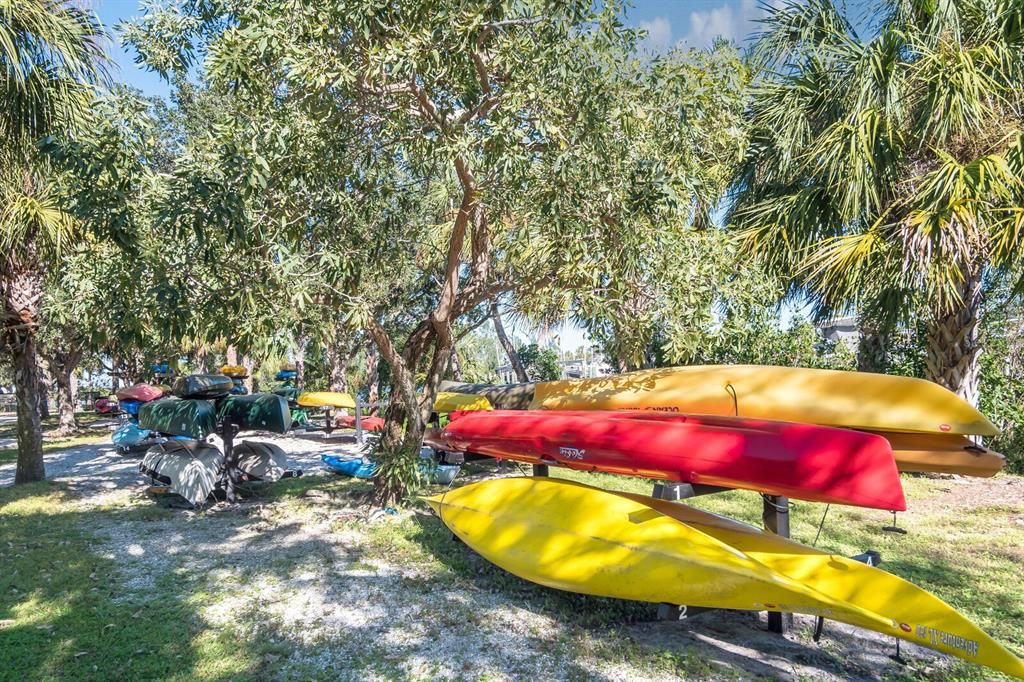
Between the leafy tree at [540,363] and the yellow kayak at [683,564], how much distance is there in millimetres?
14734

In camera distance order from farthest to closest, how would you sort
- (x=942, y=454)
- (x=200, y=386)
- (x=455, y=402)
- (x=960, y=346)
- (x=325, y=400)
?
(x=325, y=400) → (x=455, y=402) → (x=960, y=346) → (x=200, y=386) → (x=942, y=454)

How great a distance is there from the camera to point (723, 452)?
492 cm

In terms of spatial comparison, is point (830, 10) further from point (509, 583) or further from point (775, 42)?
point (509, 583)

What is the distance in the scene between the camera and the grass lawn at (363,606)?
14.3 feet

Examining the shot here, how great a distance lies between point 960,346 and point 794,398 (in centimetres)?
576

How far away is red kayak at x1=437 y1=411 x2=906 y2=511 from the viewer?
433 cm

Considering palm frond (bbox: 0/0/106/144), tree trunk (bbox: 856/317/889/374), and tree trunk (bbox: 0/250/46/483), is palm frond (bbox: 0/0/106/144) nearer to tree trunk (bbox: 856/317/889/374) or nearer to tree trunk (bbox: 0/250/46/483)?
tree trunk (bbox: 0/250/46/483)

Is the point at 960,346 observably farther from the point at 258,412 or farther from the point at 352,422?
the point at 352,422

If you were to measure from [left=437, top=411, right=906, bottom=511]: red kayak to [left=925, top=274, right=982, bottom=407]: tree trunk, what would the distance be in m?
6.60

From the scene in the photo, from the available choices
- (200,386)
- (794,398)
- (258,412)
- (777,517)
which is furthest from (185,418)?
(794,398)

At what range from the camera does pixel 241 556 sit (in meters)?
6.79

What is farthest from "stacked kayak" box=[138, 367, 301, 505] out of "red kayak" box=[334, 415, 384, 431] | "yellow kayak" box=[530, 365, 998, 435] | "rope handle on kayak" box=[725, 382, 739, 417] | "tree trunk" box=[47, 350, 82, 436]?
"tree trunk" box=[47, 350, 82, 436]

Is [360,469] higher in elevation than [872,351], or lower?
Result: lower

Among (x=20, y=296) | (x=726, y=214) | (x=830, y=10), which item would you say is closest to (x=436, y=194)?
(x=726, y=214)
